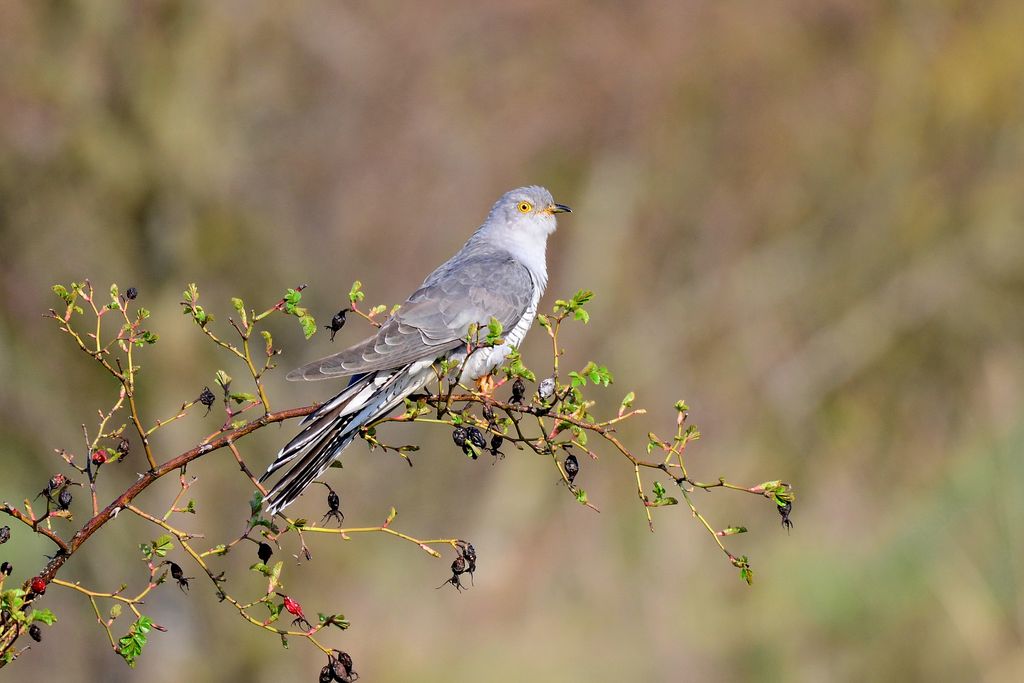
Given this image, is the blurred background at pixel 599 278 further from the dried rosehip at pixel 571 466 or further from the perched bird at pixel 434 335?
the dried rosehip at pixel 571 466

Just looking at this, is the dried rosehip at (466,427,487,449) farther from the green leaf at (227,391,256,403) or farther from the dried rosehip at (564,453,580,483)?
the green leaf at (227,391,256,403)

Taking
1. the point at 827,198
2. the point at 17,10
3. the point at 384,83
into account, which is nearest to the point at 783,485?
the point at 17,10

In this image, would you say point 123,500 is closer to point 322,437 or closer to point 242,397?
point 242,397

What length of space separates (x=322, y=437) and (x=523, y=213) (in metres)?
2.37

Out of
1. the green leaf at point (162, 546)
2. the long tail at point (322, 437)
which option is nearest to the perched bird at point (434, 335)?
the long tail at point (322, 437)

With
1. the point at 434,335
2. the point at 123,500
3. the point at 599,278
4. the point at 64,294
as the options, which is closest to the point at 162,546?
the point at 123,500

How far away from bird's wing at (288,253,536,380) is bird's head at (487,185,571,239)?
0.39 m

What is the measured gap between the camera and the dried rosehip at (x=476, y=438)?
2584 millimetres

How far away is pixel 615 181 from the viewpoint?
11.8m

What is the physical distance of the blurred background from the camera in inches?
295

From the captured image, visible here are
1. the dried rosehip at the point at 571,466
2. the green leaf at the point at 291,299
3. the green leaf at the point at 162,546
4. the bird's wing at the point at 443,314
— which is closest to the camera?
the green leaf at the point at 162,546

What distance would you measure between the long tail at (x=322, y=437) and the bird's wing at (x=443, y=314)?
70 mm

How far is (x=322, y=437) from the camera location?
2895 millimetres

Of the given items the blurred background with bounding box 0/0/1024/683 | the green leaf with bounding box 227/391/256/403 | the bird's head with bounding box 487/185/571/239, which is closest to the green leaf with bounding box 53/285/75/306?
the green leaf with bounding box 227/391/256/403
